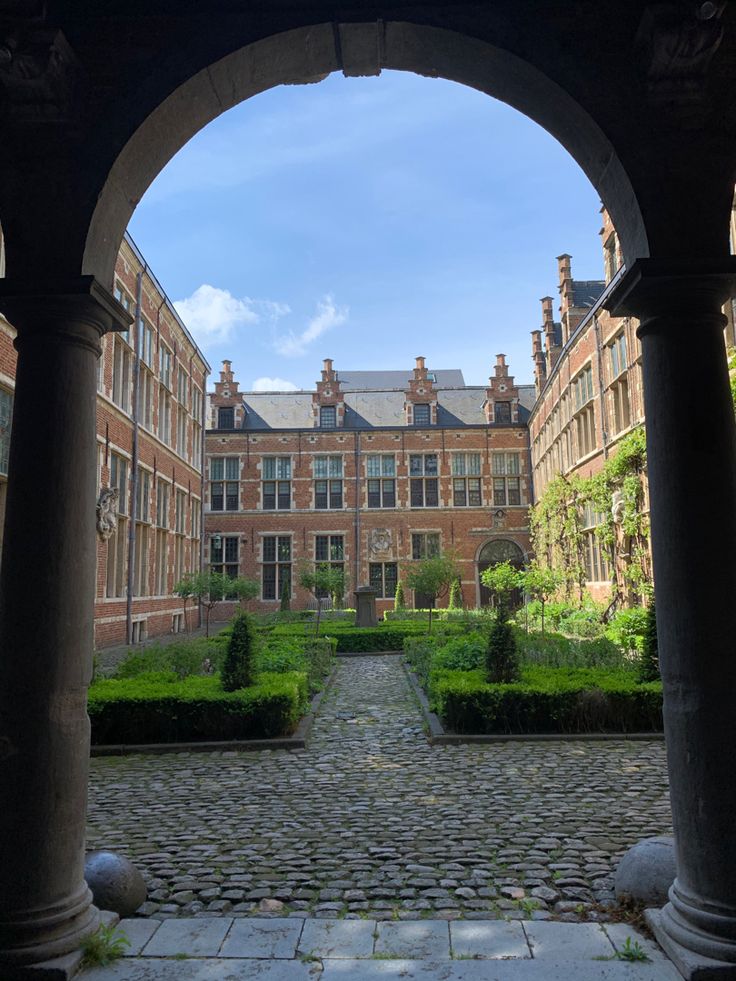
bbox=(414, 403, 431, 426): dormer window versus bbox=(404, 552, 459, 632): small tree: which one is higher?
bbox=(414, 403, 431, 426): dormer window

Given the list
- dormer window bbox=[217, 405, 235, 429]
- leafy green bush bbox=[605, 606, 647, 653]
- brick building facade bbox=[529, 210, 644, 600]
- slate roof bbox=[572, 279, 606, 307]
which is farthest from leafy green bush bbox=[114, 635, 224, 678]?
dormer window bbox=[217, 405, 235, 429]

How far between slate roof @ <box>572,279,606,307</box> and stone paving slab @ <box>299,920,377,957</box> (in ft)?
76.5

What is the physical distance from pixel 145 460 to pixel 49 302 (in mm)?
18282

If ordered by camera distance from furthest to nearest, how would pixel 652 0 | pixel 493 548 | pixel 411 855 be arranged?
pixel 493 548
pixel 411 855
pixel 652 0

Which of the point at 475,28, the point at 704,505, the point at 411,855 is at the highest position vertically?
the point at 475,28

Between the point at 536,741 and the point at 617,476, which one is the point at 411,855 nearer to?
the point at 536,741

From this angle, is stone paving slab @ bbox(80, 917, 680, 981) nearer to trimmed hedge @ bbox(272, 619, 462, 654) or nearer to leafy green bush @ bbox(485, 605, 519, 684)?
leafy green bush @ bbox(485, 605, 519, 684)

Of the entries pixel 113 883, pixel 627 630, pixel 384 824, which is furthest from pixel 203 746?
pixel 627 630

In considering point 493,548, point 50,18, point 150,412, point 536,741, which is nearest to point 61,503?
point 50,18

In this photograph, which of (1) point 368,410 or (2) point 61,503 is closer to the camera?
(2) point 61,503

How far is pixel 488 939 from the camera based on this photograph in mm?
3125

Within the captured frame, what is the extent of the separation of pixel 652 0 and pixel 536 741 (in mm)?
6443

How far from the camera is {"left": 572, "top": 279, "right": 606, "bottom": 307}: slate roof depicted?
24.4 meters

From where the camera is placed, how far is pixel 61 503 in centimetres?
320
